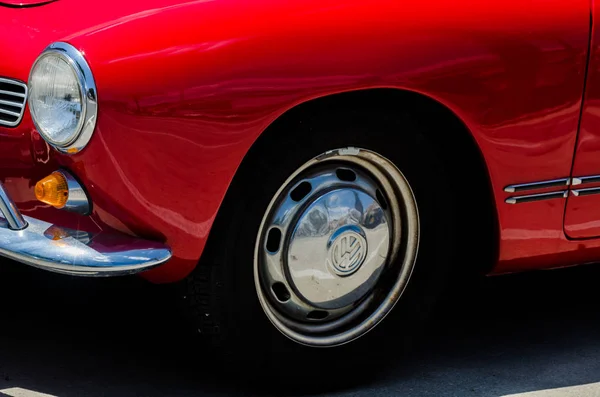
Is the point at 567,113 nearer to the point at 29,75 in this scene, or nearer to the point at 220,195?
the point at 220,195

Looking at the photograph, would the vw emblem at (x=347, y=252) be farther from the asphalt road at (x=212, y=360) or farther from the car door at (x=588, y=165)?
the car door at (x=588, y=165)

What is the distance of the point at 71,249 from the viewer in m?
2.82

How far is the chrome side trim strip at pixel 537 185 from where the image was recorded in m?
3.30

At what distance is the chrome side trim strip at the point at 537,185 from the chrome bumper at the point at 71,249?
40.7 inches

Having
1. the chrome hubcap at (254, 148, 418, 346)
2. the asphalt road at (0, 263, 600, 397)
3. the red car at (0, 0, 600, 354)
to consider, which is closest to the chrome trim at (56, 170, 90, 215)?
the red car at (0, 0, 600, 354)

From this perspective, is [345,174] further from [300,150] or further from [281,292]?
[281,292]

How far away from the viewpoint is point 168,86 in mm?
2781

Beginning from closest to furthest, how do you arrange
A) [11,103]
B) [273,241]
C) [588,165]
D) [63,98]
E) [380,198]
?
[63,98] < [11,103] < [273,241] < [380,198] < [588,165]

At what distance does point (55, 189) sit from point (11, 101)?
0.28 metres

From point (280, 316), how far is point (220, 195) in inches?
18.2

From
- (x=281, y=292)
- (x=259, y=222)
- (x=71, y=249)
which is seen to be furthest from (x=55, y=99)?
(x=281, y=292)

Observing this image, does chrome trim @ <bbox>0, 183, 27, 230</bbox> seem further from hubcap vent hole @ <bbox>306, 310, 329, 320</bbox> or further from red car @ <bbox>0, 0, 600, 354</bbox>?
hubcap vent hole @ <bbox>306, 310, 329, 320</bbox>

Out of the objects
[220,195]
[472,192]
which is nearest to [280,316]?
[220,195]

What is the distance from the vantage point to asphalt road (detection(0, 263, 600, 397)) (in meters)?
3.29
